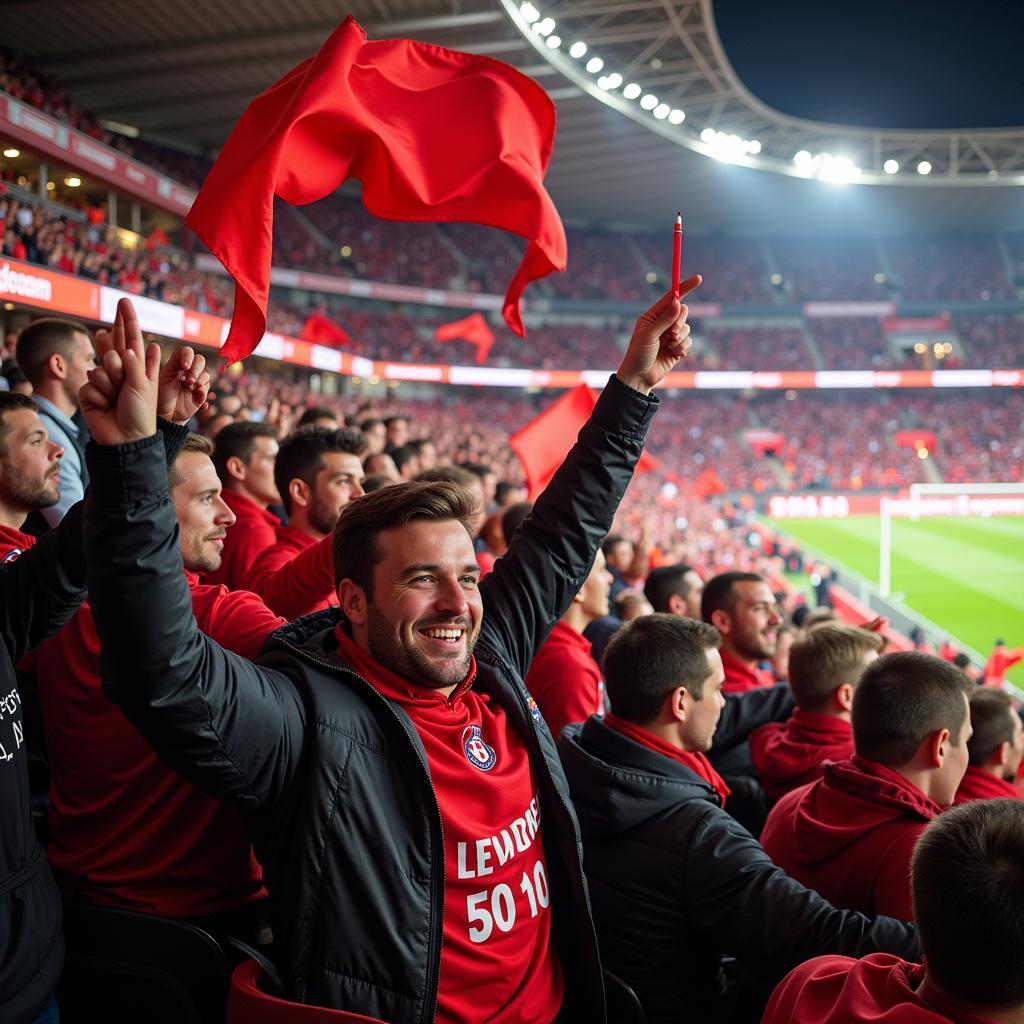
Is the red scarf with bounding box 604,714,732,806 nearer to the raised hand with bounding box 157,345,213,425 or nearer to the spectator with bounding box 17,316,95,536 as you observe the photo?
the raised hand with bounding box 157,345,213,425

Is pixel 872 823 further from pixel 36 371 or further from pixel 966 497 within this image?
pixel 966 497

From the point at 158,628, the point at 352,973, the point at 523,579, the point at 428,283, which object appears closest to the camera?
the point at 158,628

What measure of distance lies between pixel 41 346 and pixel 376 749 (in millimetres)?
3652

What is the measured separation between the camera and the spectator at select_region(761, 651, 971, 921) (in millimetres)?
2438

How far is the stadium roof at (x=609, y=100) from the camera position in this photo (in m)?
19.0

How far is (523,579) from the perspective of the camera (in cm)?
263

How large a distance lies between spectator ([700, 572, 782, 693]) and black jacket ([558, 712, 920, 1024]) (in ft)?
7.43

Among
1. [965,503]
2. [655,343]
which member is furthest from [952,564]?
[655,343]

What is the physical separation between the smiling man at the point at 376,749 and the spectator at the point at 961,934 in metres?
0.65

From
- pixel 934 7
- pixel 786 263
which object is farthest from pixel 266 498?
Answer: pixel 786 263

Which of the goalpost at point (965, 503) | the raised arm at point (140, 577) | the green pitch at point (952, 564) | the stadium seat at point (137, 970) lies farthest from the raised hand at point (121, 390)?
the goalpost at point (965, 503)

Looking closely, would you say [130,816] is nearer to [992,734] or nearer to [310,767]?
[310,767]

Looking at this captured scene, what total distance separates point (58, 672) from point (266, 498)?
246 cm

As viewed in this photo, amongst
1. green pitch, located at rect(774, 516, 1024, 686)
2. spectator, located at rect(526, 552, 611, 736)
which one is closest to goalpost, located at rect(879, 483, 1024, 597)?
green pitch, located at rect(774, 516, 1024, 686)
